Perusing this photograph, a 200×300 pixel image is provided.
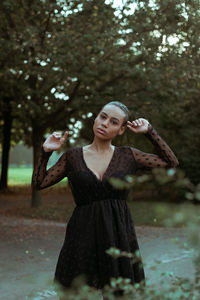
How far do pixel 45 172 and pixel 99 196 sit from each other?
498 mm

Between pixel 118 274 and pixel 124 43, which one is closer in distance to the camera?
pixel 118 274

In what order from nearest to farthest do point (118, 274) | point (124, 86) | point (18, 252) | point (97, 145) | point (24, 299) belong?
point (118, 274) → point (97, 145) → point (24, 299) → point (18, 252) → point (124, 86)

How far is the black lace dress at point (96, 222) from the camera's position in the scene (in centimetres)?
342

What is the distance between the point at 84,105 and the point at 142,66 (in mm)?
2400

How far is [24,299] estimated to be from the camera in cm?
524

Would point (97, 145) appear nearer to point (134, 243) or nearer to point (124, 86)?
point (134, 243)

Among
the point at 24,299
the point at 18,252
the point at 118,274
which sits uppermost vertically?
the point at 118,274

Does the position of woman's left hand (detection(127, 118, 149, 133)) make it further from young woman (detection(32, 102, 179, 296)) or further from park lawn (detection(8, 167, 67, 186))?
park lawn (detection(8, 167, 67, 186))

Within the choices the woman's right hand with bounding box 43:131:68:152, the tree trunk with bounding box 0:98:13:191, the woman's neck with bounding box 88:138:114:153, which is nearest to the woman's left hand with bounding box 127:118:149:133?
the woman's neck with bounding box 88:138:114:153

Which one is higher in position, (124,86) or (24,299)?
(124,86)

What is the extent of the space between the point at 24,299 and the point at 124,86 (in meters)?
9.48

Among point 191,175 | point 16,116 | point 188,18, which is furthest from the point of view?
point 16,116

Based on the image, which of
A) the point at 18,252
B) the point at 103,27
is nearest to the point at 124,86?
the point at 103,27

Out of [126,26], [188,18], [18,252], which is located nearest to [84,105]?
[126,26]
